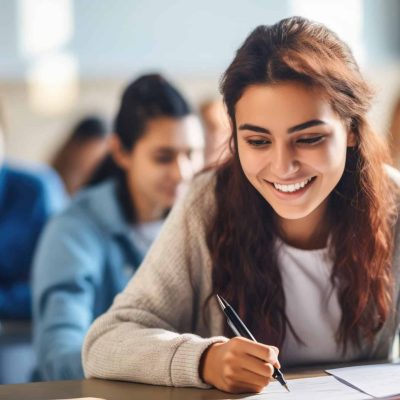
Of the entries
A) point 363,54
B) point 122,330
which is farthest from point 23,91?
point 122,330

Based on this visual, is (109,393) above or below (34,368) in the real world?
above

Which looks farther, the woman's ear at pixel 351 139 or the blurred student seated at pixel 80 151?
the blurred student seated at pixel 80 151

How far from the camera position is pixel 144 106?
7.76ft

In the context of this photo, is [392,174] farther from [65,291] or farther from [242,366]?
[65,291]

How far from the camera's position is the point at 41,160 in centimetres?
498

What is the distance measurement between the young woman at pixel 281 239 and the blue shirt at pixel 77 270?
43 cm

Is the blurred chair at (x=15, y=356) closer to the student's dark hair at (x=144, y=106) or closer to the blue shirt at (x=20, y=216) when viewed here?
the student's dark hair at (x=144, y=106)

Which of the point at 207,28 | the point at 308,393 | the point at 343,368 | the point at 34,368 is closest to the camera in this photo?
the point at 308,393

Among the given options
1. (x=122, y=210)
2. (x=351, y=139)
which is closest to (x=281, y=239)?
(x=351, y=139)

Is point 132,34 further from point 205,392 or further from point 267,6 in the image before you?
point 205,392

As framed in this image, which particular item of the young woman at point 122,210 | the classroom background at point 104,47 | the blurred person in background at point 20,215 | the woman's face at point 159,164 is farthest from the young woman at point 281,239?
the classroom background at point 104,47

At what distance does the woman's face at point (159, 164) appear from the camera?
2357 mm

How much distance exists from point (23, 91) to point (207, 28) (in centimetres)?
122

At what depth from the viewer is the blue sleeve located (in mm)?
1857
